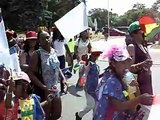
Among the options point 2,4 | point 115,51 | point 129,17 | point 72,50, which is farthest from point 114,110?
point 129,17

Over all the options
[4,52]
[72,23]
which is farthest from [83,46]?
[4,52]

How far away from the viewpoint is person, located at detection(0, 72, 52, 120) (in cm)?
435

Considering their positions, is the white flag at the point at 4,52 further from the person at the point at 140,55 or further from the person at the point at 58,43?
the person at the point at 58,43

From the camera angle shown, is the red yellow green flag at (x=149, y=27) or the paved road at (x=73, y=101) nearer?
the red yellow green flag at (x=149, y=27)

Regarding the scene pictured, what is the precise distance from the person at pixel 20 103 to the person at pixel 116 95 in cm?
71

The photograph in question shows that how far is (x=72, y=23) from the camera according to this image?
20.4ft

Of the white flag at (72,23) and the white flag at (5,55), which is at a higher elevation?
the white flag at (72,23)

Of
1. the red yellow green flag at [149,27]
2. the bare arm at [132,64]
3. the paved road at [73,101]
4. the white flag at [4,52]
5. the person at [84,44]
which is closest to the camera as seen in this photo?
the white flag at [4,52]

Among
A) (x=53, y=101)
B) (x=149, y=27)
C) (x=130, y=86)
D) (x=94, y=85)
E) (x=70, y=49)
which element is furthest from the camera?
(x=70, y=49)

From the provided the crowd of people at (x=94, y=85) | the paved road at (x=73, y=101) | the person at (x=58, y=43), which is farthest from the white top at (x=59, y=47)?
the crowd of people at (x=94, y=85)

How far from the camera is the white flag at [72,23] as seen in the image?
609cm

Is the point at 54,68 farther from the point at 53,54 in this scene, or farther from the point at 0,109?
the point at 0,109

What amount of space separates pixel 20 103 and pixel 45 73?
1.05m

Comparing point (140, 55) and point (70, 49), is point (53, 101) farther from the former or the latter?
point (70, 49)
